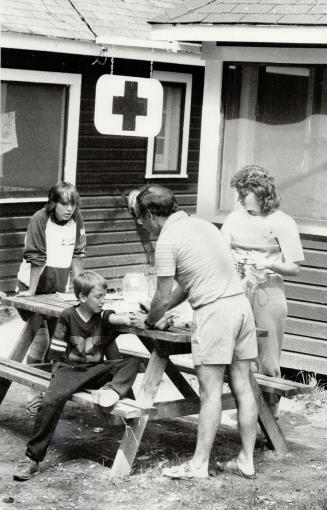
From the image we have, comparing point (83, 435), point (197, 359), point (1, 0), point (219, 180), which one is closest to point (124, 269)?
point (1, 0)

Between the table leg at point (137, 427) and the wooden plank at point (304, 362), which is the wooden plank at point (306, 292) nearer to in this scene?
the wooden plank at point (304, 362)

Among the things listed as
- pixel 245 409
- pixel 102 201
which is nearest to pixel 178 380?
pixel 245 409

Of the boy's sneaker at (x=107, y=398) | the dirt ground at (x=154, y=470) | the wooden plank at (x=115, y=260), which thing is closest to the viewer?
the dirt ground at (x=154, y=470)

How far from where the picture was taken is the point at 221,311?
5.98 meters

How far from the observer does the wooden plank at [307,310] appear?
8367 mm

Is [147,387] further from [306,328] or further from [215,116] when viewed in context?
[215,116]

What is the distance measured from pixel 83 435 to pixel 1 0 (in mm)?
6197

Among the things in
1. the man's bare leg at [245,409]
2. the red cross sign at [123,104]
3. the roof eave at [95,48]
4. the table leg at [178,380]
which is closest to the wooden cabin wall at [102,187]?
the roof eave at [95,48]

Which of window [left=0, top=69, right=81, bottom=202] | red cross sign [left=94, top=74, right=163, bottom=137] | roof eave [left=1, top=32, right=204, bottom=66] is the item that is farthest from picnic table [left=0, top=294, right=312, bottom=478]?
window [left=0, top=69, right=81, bottom=202]

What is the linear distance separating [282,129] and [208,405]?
3.14 meters

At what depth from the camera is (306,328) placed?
8.45 m

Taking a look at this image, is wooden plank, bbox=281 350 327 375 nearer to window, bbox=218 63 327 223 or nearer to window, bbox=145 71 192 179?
window, bbox=218 63 327 223

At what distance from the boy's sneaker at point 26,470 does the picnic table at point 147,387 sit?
0.44 m

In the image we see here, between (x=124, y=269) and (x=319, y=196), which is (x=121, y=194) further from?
(x=319, y=196)
